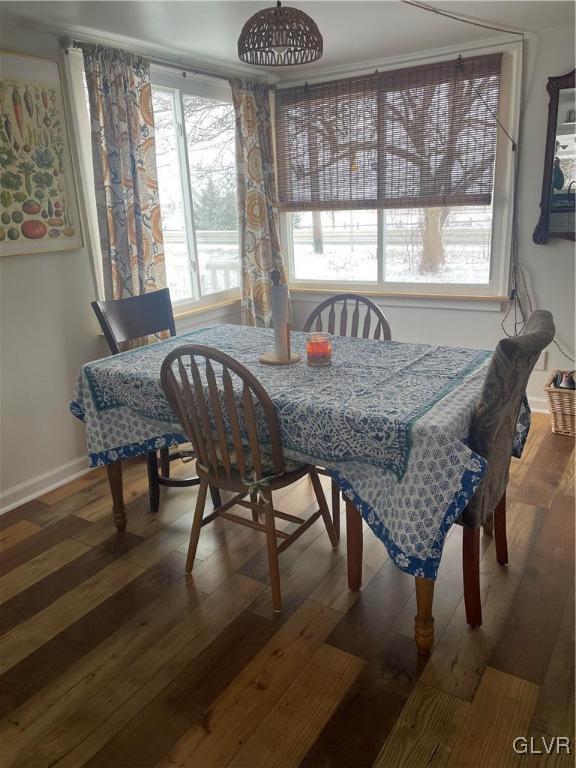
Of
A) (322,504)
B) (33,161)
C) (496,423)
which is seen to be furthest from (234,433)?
(33,161)

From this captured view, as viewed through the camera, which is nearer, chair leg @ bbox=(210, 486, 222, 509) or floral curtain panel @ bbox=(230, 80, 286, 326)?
chair leg @ bbox=(210, 486, 222, 509)

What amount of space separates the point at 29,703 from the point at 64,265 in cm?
202

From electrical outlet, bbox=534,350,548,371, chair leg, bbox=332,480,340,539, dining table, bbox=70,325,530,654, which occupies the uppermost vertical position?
dining table, bbox=70,325,530,654

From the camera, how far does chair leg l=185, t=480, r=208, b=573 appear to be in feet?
7.02

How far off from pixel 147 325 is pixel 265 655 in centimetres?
167

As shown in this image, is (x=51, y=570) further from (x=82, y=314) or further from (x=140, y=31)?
(x=140, y=31)

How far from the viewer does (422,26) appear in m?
3.03

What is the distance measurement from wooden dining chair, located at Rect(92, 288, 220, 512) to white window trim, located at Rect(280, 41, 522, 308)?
1790 millimetres

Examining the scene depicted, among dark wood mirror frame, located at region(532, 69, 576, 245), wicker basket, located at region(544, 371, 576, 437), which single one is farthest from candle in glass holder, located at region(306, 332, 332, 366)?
dark wood mirror frame, located at region(532, 69, 576, 245)

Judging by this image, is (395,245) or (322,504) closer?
(322,504)

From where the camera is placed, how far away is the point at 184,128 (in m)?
3.59

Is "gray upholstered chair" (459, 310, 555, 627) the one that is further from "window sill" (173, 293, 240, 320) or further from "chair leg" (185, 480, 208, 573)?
"window sill" (173, 293, 240, 320)

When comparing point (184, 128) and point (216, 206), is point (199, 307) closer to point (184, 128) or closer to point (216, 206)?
point (216, 206)

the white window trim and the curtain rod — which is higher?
the curtain rod
